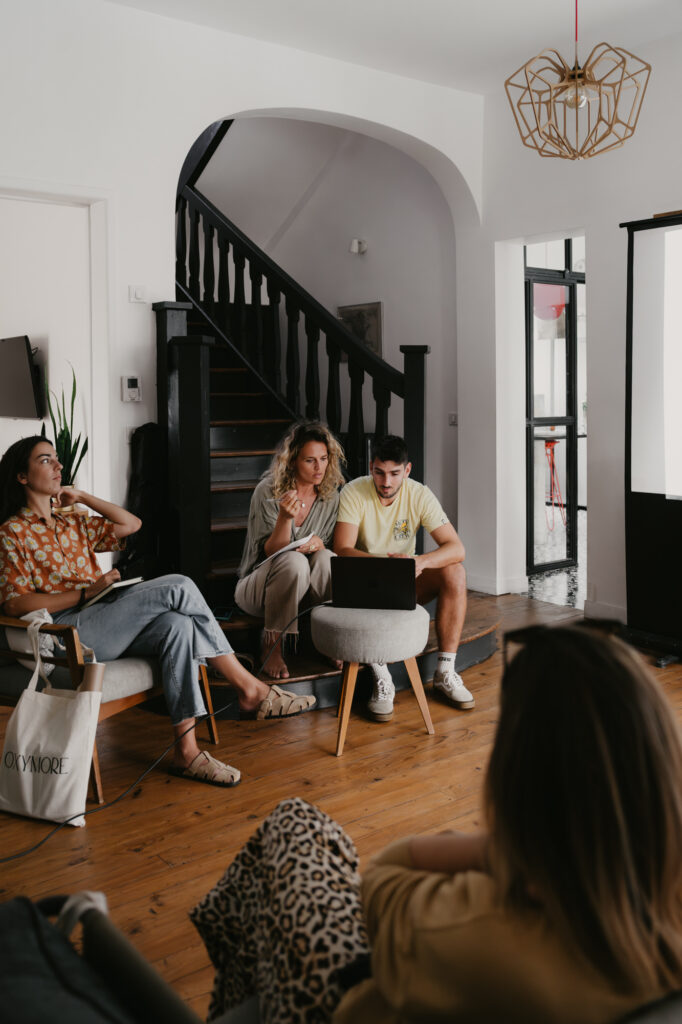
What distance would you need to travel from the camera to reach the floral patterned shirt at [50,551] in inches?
122

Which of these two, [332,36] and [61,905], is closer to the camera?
[61,905]

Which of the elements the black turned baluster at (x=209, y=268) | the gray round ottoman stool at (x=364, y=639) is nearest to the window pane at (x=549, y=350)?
the black turned baluster at (x=209, y=268)

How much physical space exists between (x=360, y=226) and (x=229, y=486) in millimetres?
2871

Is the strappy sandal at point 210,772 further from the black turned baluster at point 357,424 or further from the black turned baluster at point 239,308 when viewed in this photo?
the black turned baluster at point 239,308

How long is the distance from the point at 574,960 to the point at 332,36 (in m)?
4.81

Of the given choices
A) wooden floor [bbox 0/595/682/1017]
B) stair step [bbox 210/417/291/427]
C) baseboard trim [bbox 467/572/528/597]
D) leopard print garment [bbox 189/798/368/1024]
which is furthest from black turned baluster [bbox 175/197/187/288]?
leopard print garment [bbox 189/798/368/1024]

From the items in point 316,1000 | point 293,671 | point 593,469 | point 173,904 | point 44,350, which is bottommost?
point 173,904

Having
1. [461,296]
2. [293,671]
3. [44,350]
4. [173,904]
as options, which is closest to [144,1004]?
[173,904]

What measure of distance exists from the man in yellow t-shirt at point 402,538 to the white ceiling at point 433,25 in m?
2.26

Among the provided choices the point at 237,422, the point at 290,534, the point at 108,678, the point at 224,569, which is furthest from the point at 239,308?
the point at 108,678

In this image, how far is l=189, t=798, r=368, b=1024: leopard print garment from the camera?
1.15 m

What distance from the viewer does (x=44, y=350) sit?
4.31 meters

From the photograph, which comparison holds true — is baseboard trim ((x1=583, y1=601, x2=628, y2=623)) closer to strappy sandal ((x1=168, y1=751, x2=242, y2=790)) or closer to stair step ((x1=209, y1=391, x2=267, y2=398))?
stair step ((x1=209, y1=391, x2=267, y2=398))

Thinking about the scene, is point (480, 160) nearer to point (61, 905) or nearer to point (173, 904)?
point (173, 904)
